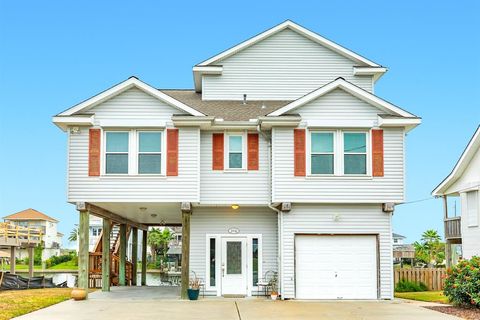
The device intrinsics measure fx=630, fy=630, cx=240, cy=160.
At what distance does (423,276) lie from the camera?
28.5m

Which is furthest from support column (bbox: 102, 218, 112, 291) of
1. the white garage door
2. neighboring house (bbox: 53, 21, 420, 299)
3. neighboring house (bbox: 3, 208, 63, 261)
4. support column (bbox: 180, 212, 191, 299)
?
neighboring house (bbox: 3, 208, 63, 261)

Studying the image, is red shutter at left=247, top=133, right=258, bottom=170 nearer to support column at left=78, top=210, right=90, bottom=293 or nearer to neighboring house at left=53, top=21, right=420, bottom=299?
neighboring house at left=53, top=21, right=420, bottom=299

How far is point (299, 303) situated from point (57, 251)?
76096mm

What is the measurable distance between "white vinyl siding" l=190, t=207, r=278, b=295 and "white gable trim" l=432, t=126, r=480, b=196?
10673 mm

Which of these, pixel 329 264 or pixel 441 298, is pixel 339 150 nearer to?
pixel 329 264

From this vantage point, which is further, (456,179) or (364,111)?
(456,179)

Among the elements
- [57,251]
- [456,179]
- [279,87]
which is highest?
[279,87]

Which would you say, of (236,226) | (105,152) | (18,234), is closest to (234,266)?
(236,226)

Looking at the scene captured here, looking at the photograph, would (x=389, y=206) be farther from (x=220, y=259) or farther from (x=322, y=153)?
(x=220, y=259)

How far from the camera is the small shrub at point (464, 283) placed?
18375mm

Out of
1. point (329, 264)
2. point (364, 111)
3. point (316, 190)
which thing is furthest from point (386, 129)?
point (329, 264)

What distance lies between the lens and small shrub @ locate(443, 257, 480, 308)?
18.4m

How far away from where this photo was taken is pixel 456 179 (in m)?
30.8

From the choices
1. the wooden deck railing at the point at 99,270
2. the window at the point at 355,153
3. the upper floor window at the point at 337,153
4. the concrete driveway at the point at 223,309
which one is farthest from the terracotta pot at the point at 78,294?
the window at the point at 355,153
